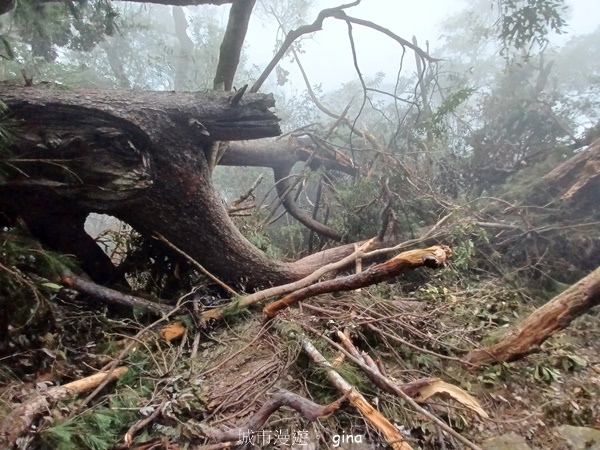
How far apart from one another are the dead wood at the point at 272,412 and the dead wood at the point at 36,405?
2.81 ft

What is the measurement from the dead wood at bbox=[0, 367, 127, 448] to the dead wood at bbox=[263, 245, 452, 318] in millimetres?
1260

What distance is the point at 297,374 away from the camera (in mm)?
2320

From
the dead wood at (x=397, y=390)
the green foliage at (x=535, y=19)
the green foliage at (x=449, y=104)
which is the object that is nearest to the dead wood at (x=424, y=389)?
the dead wood at (x=397, y=390)

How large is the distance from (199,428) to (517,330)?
81.9 inches

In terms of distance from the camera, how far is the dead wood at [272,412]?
1.79 metres

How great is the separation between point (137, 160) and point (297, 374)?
84.5 inches

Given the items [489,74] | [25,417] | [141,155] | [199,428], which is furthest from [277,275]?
[489,74]

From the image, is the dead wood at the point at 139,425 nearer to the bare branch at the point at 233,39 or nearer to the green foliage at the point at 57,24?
the green foliage at the point at 57,24

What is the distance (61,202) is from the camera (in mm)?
2984

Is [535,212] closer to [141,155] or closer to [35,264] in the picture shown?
[141,155]

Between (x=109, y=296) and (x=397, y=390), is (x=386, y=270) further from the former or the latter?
(x=109, y=296)

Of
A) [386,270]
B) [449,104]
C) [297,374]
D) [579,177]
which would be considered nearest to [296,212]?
[449,104]

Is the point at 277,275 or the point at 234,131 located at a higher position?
the point at 234,131

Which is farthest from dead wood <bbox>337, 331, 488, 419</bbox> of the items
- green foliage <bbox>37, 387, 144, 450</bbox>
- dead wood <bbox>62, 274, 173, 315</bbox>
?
dead wood <bbox>62, 274, 173, 315</bbox>
